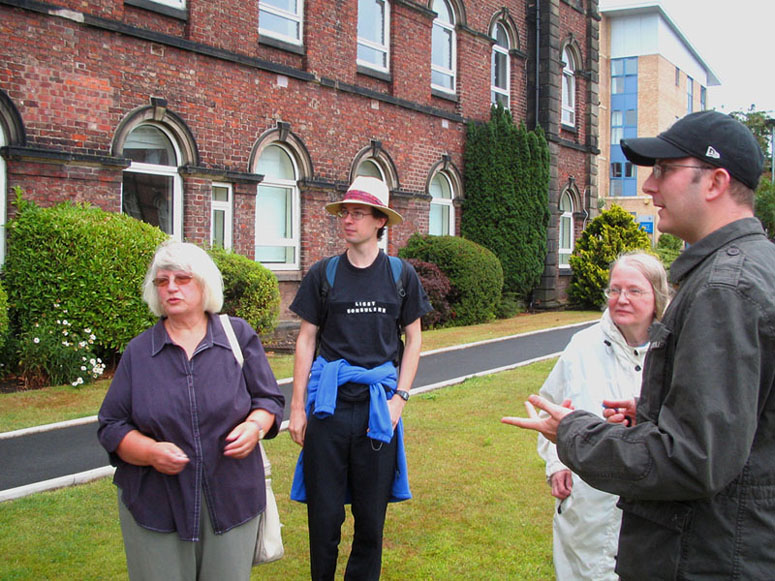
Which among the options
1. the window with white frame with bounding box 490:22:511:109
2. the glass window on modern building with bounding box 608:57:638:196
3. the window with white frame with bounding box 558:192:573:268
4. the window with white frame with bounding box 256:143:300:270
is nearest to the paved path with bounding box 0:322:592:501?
the window with white frame with bounding box 256:143:300:270

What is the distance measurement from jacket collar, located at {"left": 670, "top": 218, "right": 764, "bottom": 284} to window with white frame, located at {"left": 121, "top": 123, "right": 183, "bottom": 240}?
11487 millimetres

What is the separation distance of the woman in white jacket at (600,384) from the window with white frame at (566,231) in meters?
22.7

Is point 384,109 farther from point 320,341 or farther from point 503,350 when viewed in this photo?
point 320,341

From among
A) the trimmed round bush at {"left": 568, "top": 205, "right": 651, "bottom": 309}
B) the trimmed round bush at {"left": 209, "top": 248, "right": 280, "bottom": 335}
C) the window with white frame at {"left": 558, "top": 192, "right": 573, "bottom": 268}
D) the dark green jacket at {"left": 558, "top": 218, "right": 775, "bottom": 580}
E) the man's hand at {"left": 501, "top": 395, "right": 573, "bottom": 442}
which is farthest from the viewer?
the window with white frame at {"left": 558, "top": 192, "right": 573, "bottom": 268}

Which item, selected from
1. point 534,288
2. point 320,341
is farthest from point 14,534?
point 534,288

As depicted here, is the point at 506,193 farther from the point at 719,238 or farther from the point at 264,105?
the point at 719,238

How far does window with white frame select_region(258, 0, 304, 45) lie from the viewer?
15102mm

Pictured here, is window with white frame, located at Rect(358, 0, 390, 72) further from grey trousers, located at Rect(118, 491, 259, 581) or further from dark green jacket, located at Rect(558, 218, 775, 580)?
dark green jacket, located at Rect(558, 218, 775, 580)

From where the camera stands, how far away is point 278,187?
1566cm

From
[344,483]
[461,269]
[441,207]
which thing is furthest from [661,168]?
[441,207]

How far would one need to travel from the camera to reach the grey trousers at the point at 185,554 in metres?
3.28

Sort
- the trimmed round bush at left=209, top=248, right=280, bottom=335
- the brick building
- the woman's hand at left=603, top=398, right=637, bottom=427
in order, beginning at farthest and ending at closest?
the trimmed round bush at left=209, top=248, right=280, bottom=335, the brick building, the woman's hand at left=603, top=398, right=637, bottom=427

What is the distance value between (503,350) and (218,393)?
1101 centimetres

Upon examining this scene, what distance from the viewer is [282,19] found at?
1552cm
